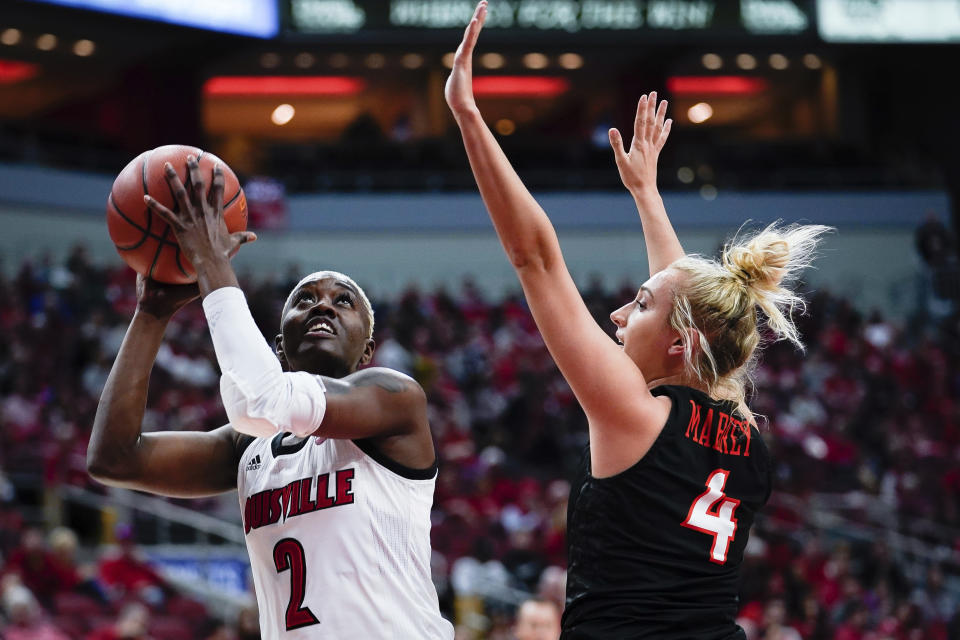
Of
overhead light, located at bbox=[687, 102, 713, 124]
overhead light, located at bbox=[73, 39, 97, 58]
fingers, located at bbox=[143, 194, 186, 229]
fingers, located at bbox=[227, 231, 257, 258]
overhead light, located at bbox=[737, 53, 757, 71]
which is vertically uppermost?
overhead light, located at bbox=[737, 53, 757, 71]

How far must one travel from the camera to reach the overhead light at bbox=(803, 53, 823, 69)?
24745 millimetres

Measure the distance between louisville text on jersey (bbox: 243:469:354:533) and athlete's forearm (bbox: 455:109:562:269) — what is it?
864 millimetres

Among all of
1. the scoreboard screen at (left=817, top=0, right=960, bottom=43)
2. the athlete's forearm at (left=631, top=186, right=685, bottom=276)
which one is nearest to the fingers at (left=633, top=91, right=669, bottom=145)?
the athlete's forearm at (left=631, top=186, right=685, bottom=276)

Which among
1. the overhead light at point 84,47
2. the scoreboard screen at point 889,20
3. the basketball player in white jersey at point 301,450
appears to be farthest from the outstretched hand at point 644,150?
the overhead light at point 84,47

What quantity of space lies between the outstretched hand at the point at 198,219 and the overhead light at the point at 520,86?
2319cm

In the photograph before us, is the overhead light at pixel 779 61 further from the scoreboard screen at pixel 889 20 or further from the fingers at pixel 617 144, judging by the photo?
the fingers at pixel 617 144

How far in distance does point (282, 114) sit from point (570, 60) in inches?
252

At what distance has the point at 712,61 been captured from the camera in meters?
24.7

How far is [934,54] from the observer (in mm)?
24000

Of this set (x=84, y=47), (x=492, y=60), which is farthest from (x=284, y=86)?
(x=84, y=47)

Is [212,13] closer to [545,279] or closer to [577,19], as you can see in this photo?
[577,19]

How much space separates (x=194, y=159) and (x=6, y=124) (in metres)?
18.2

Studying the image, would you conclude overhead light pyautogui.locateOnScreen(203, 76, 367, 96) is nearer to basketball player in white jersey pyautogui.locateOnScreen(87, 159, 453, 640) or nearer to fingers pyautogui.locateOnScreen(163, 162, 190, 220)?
basketball player in white jersey pyautogui.locateOnScreen(87, 159, 453, 640)

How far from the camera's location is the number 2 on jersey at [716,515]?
2.84 metres
